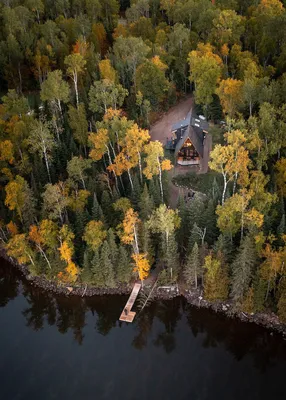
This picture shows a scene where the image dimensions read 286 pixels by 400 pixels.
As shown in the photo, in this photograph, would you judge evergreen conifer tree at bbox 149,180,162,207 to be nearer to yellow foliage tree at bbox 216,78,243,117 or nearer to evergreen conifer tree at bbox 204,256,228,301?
evergreen conifer tree at bbox 204,256,228,301

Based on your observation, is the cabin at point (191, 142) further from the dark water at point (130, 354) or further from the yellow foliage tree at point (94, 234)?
the dark water at point (130, 354)

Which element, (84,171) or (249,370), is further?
(84,171)

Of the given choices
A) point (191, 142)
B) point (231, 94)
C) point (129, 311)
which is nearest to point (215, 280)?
point (129, 311)

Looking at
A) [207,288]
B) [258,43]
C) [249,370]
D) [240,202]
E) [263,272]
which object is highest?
[258,43]

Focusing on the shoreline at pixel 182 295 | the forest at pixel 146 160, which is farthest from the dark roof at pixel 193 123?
the shoreline at pixel 182 295

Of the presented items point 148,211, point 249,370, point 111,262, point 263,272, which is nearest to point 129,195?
point 148,211

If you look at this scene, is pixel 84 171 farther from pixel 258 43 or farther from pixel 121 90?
pixel 258 43

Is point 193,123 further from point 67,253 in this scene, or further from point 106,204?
point 67,253
